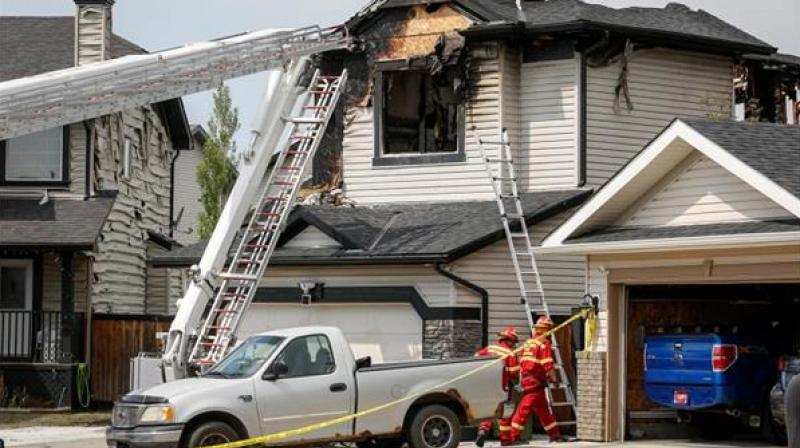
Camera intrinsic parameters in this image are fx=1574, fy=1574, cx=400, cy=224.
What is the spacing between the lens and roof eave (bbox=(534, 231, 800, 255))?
1839 cm

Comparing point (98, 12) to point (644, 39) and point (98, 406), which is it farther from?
point (644, 39)

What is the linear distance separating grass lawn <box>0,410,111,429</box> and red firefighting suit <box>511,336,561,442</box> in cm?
864

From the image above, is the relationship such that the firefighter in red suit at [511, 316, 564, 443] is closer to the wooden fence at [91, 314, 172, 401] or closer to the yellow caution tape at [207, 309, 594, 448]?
the yellow caution tape at [207, 309, 594, 448]

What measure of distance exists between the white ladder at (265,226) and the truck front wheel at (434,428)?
4.22m

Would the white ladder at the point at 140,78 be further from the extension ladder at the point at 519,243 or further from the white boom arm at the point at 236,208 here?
the extension ladder at the point at 519,243

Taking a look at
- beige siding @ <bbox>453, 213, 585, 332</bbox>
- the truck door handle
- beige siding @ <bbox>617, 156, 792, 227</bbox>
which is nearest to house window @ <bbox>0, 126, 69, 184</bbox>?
beige siding @ <bbox>453, 213, 585, 332</bbox>

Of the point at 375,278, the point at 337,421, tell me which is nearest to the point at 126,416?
the point at 337,421

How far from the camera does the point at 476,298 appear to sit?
78.3ft

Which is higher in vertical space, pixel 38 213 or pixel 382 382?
pixel 38 213

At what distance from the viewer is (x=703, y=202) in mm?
20062

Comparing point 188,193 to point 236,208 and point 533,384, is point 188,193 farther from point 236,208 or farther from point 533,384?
point 533,384

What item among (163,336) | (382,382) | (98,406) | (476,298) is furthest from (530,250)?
(98,406)

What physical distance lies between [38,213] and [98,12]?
14.1 ft

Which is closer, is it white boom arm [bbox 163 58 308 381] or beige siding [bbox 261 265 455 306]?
white boom arm [bbox 163 58 308 381]
